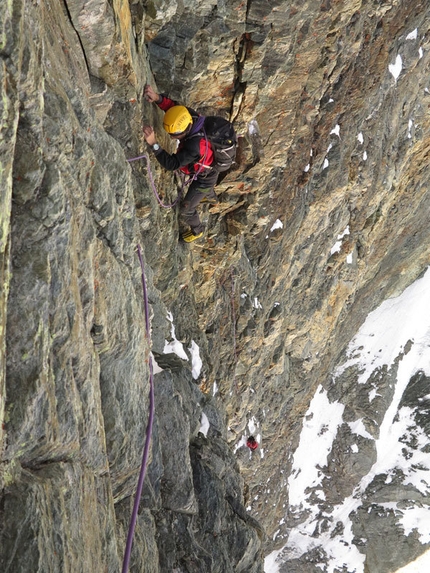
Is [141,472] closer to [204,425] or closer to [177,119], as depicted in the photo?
[204,425]

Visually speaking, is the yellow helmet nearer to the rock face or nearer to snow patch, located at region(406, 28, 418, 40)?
the rock face

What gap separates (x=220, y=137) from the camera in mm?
7500

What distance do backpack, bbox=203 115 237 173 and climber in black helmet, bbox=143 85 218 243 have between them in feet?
0.30

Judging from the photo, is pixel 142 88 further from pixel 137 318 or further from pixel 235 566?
pixel 235 566

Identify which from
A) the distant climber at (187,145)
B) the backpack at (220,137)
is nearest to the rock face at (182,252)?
the distant climber at (187,145)

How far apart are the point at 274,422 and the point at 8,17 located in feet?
55.7

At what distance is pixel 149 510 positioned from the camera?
629 centimetres

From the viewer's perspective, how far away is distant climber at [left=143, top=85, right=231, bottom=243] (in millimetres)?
6867

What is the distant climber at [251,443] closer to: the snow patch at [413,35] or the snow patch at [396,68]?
the snow patch at [396,68]

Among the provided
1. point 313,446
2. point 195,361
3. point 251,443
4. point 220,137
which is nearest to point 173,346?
point 195,361

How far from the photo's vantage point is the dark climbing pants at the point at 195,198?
834 centimetres

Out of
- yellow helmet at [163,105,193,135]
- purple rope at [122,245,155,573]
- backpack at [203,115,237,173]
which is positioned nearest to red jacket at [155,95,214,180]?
backpack at [203,115,237,173]

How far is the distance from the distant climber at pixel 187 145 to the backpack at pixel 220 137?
2.6 inches

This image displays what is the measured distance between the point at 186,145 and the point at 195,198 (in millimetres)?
1488
